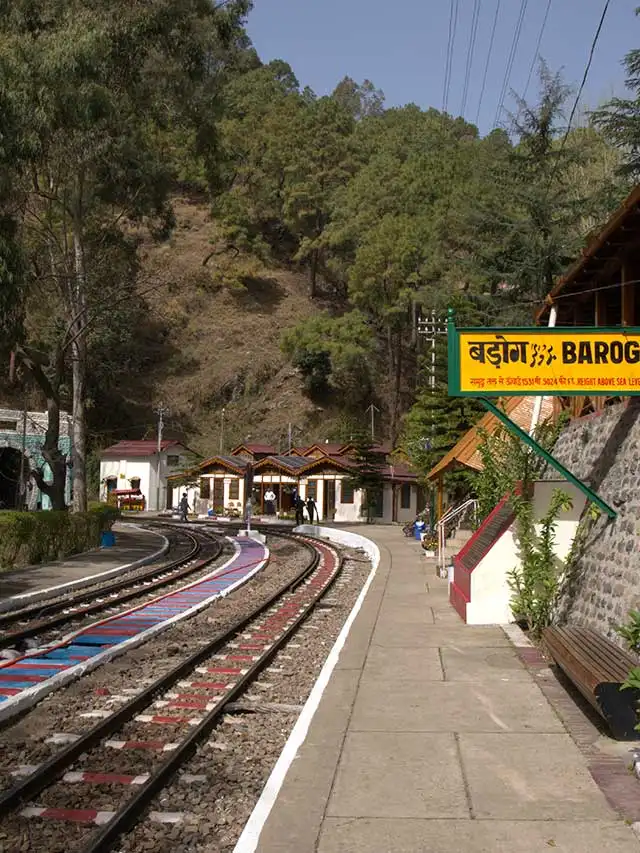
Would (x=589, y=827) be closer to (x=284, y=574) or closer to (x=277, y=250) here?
(x=284, y=574)

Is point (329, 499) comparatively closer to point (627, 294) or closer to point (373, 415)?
point (373, 415)

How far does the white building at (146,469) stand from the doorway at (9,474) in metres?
15.7

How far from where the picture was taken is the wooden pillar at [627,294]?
11148 mm

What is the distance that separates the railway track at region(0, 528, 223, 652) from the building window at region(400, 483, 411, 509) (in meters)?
29.1

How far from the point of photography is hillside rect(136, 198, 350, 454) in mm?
78438

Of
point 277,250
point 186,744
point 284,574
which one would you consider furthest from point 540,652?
point 277,250

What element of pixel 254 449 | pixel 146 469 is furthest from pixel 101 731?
pixel 146 469

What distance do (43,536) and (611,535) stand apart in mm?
17781

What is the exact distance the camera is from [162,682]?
970 centimetres

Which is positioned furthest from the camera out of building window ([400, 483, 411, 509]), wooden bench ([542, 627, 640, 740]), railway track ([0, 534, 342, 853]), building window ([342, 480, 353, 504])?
building window ([400, 483, 411, 509])

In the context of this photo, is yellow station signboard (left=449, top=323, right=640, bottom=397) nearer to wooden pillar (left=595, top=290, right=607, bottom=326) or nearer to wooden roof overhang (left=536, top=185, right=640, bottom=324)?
wooden roof overhang (left=536, top=185, right=640, bottom=324)

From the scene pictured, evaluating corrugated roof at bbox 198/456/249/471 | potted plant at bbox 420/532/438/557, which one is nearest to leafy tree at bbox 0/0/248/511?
potted plant at bbox 420/532/438/557

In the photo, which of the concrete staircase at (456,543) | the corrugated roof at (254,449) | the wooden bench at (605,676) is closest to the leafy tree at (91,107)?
the concrete staircase at (456,543)

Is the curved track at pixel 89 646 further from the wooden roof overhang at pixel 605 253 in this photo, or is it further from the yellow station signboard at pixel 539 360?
the wooden roof overhang at pixel 605 253
